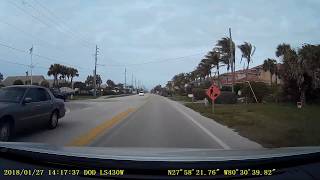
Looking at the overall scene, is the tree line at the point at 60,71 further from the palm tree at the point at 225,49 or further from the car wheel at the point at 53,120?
the car wheel at the point at 53,120

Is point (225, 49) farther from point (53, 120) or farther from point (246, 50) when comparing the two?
point (53, 120)

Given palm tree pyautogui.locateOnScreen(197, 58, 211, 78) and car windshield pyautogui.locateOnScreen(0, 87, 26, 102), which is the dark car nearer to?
car windshield pyautogui.locateOnScreen(0, 87, 26, 102)

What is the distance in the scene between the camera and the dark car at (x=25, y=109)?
42.4 feet

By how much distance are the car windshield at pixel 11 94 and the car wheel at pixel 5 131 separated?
3.93 ft

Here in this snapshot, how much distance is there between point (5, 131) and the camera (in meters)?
12.7

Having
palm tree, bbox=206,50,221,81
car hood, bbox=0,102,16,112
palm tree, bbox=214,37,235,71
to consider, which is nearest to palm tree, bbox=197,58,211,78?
palm tree, bbox=206,50,221,81

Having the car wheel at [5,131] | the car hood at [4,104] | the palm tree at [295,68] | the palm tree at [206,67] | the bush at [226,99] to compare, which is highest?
the palm tree at [206,67]

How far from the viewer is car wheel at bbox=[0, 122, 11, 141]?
41.0ft

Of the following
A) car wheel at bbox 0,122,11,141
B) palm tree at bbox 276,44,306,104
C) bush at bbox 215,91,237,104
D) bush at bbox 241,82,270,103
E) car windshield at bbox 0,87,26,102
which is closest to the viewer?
car wheel at bbox 0,122,11,141

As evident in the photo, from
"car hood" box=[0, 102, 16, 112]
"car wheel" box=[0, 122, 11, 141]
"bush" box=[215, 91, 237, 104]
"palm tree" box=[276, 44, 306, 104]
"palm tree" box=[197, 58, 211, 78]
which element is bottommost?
"car wheel" box=[0, 122, 11, 141]

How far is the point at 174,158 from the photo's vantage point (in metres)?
4.14

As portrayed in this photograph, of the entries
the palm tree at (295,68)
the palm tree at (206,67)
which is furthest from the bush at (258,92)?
the palm tree at (206,67)

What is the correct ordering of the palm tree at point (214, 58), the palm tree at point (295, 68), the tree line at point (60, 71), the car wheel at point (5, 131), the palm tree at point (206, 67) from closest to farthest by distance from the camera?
the car wheel at point (5, 131)
the palm tree at point (295, 68)
the palm tree at point (214, 58)
the palm tree at point (206, 67)
the tree line at point (60, 71)

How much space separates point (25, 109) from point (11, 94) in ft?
2.56
